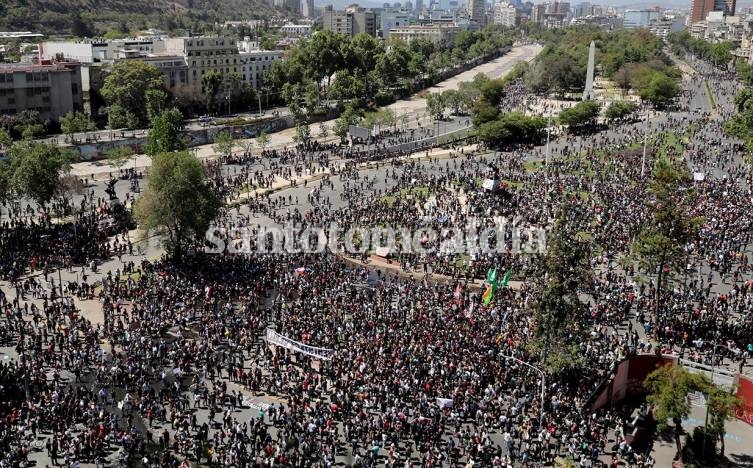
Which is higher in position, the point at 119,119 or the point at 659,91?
the point at 659,91

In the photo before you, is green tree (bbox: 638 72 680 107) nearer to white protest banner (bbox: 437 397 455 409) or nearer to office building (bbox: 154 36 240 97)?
office building (bbox: 154 36 240 97)

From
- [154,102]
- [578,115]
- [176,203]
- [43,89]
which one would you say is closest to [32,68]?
[43,89]

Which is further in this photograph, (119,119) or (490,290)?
(119,119)

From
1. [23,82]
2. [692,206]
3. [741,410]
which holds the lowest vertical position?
[741,410]

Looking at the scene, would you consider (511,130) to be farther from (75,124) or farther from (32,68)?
(32,68)

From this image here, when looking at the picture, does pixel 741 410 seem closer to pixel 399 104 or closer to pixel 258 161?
pixel 258 161

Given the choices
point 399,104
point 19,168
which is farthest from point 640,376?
point 399,104

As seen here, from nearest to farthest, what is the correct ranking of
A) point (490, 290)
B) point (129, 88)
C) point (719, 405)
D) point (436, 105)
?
1. point (719, 405)
2. point (490, 290)
3. point (129, 88)
4. point (436, 105)
